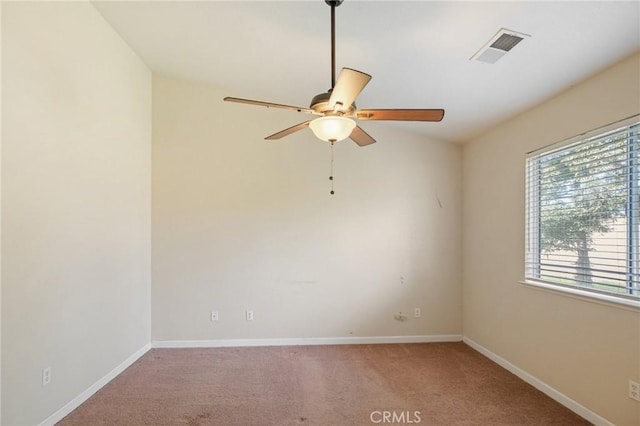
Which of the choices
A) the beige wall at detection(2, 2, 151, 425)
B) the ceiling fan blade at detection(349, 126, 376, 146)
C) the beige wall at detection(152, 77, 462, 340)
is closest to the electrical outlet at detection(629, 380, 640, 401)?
the beige wall at detection(152, 77, 462, 340)

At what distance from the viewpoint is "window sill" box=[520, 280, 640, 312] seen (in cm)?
211

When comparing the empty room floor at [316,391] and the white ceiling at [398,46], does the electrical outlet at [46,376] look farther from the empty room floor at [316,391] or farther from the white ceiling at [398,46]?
the white ceiling at [398,46]

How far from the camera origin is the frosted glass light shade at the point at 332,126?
1.88m

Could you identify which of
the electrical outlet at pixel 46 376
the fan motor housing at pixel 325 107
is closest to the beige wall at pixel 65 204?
the electrical outlet at pixel 46 376

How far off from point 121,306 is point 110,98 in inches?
78.3

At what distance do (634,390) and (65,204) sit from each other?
4.07m

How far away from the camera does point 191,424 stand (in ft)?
7.79

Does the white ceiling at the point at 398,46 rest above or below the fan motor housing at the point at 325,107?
above

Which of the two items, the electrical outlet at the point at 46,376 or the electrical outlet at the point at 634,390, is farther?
the electrical outlet at the point at 46,376

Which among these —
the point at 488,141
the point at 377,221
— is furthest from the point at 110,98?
the point at 488,141

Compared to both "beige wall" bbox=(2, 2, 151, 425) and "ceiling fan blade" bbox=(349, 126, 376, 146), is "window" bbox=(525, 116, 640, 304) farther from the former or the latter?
"beige wall" bbox=(2, 2, 151, 425)

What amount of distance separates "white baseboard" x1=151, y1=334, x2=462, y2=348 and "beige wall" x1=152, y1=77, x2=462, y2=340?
6cm

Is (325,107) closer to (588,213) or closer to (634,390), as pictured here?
(588,213)

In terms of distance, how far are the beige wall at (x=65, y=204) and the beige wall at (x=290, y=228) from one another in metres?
0.45
